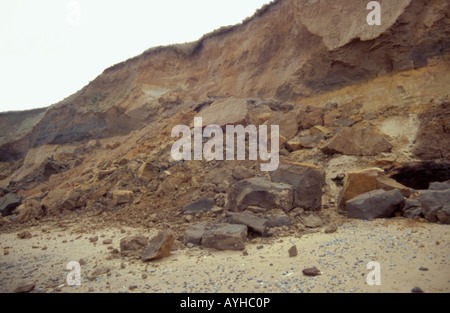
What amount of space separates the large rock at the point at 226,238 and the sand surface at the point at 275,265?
91mm

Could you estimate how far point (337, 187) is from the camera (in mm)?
5402

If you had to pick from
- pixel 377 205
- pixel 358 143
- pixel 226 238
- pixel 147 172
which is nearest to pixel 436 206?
pixel 377 205

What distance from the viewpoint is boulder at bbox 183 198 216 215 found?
16.3 ft

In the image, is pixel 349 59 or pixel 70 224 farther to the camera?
pixel 349 59

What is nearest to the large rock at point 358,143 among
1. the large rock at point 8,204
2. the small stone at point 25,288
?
the small stone at point 25,288

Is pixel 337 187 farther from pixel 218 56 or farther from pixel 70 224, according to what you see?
pixel 218 56

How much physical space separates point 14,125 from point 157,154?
62.2 ft

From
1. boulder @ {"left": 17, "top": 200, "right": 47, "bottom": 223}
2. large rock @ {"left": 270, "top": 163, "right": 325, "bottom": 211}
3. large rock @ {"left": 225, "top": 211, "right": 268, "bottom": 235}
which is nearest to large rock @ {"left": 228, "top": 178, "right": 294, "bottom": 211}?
large rock @ {"left": 270, "top": 163, "right": 325, "bottom": 211}

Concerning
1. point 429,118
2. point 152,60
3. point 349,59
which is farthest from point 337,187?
point 152,60

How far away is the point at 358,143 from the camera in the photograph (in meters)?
5.98

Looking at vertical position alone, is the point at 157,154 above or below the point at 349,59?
below

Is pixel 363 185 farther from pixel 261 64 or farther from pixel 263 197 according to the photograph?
pixel 261 64

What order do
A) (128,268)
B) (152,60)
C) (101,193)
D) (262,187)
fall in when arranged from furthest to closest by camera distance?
(152,60), (101,193), (262,187), (128,268)

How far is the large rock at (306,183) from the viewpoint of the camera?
453cm
